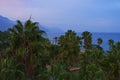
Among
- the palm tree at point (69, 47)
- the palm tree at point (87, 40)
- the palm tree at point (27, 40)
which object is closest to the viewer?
the palm tree at point (27, 40)

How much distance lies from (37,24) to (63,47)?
4021 centimetres

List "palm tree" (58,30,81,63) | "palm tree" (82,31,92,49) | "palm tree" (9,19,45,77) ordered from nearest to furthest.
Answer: "palm tree" (9,19,45,77)
"palm tree" (58,30,81,63)
"palm tree" (82,31,92,49)

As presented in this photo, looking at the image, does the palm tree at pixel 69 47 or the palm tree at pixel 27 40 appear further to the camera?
the palm tree at pixel 69 47

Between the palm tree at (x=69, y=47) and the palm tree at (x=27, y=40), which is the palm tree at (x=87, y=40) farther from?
the palm tree at (x=27, y=40)

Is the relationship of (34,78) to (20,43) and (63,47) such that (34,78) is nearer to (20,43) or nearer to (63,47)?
(20,43)

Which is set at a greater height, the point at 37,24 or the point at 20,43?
the point at 37,24

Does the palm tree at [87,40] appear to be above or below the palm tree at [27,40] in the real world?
above

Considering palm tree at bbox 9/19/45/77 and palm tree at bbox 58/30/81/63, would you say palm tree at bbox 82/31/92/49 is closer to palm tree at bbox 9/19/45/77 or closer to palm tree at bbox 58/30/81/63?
palm tree at bbox 58/30/81/63

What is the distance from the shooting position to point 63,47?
90.5 metres

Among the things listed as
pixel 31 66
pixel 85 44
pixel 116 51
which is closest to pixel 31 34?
pixel 31 66

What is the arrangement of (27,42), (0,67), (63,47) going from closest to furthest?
(0,67) < (27,42) < (63,47)

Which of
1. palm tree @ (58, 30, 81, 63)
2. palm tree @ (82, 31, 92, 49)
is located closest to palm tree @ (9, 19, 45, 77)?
palm tree @ (58, 30, 81, 63)

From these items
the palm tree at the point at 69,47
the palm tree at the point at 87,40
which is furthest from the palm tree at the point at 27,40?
the palm tree at the point at 87,40

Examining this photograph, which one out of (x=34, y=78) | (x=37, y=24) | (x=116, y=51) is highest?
(x=37, y=24)
